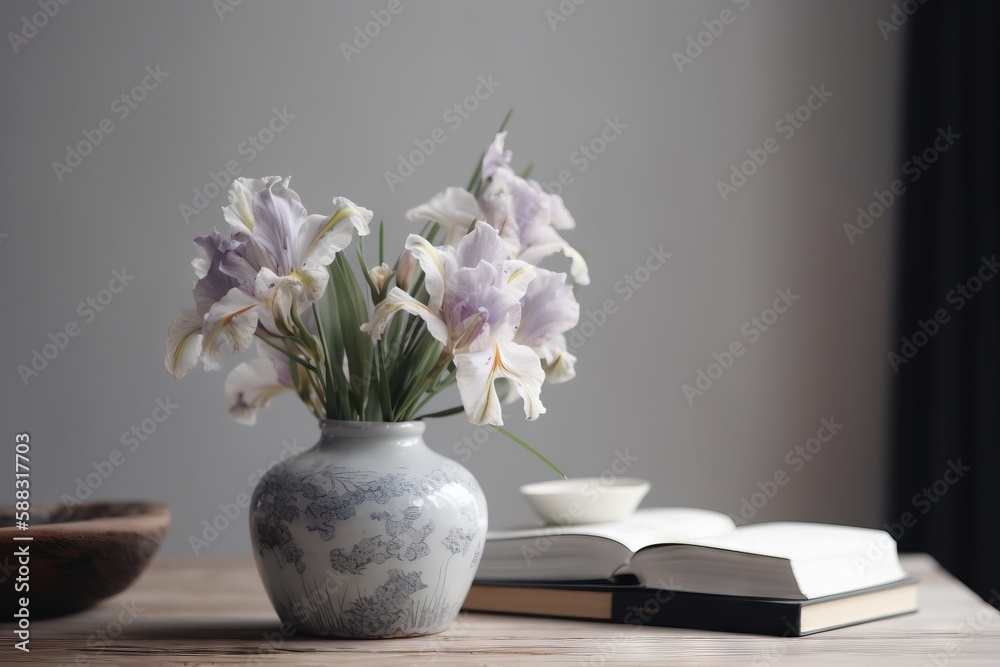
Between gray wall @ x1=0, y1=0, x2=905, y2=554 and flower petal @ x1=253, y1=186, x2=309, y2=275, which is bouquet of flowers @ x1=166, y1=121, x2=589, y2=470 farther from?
gray wall @ x1=0, y1=0, x2=905, y2=554

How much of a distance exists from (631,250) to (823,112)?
0.51 metres

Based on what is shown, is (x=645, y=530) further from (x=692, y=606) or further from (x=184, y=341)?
(x=184, y=341)

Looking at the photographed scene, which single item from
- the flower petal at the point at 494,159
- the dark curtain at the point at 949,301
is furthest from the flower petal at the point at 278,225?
the dark curtain at the point at 949,301

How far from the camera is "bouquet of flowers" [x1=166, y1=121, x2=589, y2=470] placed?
82 centimetres

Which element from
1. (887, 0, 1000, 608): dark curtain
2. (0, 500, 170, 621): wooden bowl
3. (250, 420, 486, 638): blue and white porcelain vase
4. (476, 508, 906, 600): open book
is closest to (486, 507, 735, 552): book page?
(476, 508, 906, 600): open book

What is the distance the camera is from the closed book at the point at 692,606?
922 mm

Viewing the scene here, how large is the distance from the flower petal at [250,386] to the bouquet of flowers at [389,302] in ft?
0.26

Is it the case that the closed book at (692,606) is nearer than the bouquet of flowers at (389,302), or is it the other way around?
the bouquet of flowers at (389,302)

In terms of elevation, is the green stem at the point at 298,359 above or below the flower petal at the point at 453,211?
below

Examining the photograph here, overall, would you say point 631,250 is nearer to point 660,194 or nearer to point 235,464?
point 660,194

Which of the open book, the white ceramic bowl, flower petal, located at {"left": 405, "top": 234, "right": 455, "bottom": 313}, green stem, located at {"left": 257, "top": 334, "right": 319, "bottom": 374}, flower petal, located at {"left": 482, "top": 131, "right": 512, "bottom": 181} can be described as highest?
flower petal, located at {"left": 482, "top": 131, "right": 512, "bottom": 181}

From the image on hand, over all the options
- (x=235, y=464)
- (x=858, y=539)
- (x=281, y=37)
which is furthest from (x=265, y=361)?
(x=281, y=37)

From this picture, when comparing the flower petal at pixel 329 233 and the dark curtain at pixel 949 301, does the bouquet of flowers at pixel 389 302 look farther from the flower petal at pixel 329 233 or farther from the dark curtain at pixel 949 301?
the dark curtain at pixel 949 301

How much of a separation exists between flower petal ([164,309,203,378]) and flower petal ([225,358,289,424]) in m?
0.17
